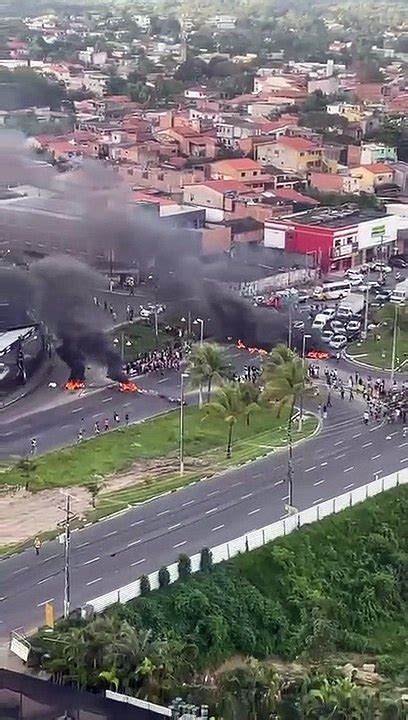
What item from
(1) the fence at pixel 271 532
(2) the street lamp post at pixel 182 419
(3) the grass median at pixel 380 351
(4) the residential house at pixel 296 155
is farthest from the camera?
(4) the residential house at pixel 296 155

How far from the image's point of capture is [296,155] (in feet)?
186

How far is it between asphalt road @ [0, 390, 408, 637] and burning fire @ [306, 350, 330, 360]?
4.73m

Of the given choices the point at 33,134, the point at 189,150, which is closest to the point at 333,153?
the point at 189,150

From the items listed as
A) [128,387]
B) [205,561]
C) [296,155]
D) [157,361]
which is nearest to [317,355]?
[157,361]

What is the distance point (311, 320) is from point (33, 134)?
27.5 metres

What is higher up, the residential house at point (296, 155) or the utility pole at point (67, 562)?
the utility pole at point (67, 562)

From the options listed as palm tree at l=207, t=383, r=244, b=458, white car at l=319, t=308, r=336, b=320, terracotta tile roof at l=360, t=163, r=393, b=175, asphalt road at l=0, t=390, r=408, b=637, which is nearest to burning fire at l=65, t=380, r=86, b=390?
palm tree at l=207, t=383, r=244, b=458

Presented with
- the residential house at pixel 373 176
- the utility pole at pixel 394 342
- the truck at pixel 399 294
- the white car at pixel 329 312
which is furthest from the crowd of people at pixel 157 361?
the residential house at pixel 373 176

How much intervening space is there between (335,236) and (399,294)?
3.95 metres

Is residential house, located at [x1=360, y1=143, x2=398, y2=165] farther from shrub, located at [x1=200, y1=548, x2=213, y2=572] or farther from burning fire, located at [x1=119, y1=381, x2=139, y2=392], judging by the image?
shrub, located at [x1=200, y1=548, x2=213, y2=572]

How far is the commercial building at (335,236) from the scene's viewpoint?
43.2 metres

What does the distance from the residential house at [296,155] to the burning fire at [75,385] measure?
2738cm

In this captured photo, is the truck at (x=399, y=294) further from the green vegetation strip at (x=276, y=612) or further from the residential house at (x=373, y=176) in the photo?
the green vegetation strip at (x=276, y=612)

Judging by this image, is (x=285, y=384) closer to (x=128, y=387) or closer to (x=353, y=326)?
(x=128, y=387)
